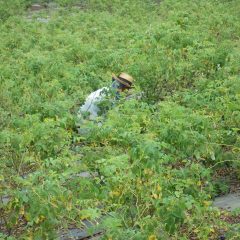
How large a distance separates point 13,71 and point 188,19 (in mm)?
6057

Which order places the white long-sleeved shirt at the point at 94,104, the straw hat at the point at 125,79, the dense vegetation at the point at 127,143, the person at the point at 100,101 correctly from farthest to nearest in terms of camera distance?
the straw hat at the point at 125,79, the white long-sleeved shirt at the point at 94,104, the person at the point at 100,101, the dense vegetation at the point at 127,143

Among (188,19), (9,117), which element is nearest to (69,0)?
(188,19)

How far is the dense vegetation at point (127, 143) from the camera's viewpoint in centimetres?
489

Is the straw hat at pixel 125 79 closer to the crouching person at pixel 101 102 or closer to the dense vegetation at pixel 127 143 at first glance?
the crouching person at pixel 101 102

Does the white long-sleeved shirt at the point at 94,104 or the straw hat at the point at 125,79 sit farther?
the straw hat at the point at 125,79

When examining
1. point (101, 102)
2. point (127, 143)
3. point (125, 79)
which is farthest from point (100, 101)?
point (127, 143)

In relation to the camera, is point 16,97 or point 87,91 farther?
point 87,91

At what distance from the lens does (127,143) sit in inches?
237

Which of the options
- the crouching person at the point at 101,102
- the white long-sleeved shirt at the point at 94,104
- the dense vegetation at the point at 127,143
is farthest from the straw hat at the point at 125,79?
the white long-sleeved shirt at the point at 94,104

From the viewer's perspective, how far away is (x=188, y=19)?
15602 mm

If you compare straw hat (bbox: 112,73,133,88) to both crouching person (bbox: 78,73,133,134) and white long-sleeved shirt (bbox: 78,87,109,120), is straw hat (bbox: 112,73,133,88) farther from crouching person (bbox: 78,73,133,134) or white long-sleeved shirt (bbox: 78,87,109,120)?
white long-sleeved shirt (bbox: 78,87,109,120)

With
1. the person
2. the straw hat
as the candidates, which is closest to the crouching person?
the person

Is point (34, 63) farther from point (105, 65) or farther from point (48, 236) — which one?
point (48, 236)

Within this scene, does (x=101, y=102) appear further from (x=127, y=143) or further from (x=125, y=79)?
(x=127, y=143)
